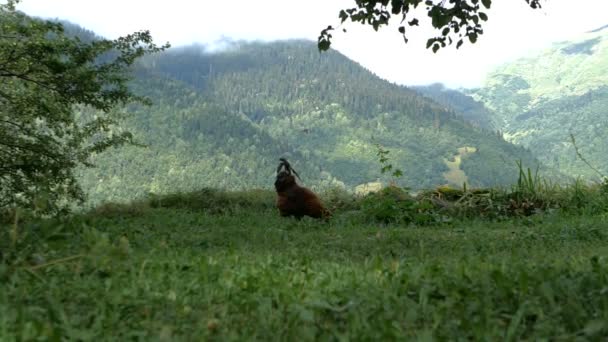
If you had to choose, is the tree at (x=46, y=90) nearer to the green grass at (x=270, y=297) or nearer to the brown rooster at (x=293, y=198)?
the brown rooster at (x=293, y=198)

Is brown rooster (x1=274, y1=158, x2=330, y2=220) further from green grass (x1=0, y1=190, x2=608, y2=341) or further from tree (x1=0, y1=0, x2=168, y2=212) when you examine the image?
green grass (x1=0, y1=190, x2=608, y2=341)

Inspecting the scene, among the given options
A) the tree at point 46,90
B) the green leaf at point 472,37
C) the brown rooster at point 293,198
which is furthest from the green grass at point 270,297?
the tree at point 46,90

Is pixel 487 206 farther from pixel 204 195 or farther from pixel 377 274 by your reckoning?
pixel 377 274

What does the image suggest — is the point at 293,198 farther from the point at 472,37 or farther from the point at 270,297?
the point at 270,297

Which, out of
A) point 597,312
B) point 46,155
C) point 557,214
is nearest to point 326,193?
point 557,214

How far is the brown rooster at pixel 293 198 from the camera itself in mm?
11922

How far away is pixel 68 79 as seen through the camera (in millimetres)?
11680

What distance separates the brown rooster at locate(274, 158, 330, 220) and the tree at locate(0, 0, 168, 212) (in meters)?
3.99

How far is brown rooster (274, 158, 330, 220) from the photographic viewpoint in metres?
11.9

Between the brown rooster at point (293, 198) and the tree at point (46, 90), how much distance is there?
13.1 feet

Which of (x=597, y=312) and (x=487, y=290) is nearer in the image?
(x=597, y=312)

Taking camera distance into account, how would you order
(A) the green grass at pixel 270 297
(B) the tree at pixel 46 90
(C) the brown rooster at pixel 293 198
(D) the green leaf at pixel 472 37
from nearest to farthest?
(A) the green grass at pixel 270 297 < (D) the green leaf at pixel 472 37 < (B) the tree at pixel 46 90 < (C) the brown rooster at pixel 293 198

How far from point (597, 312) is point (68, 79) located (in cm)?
1073

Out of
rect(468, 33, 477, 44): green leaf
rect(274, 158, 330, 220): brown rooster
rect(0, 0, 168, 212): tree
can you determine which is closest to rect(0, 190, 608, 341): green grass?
rect(468, 33, 477, 44): green leaf
